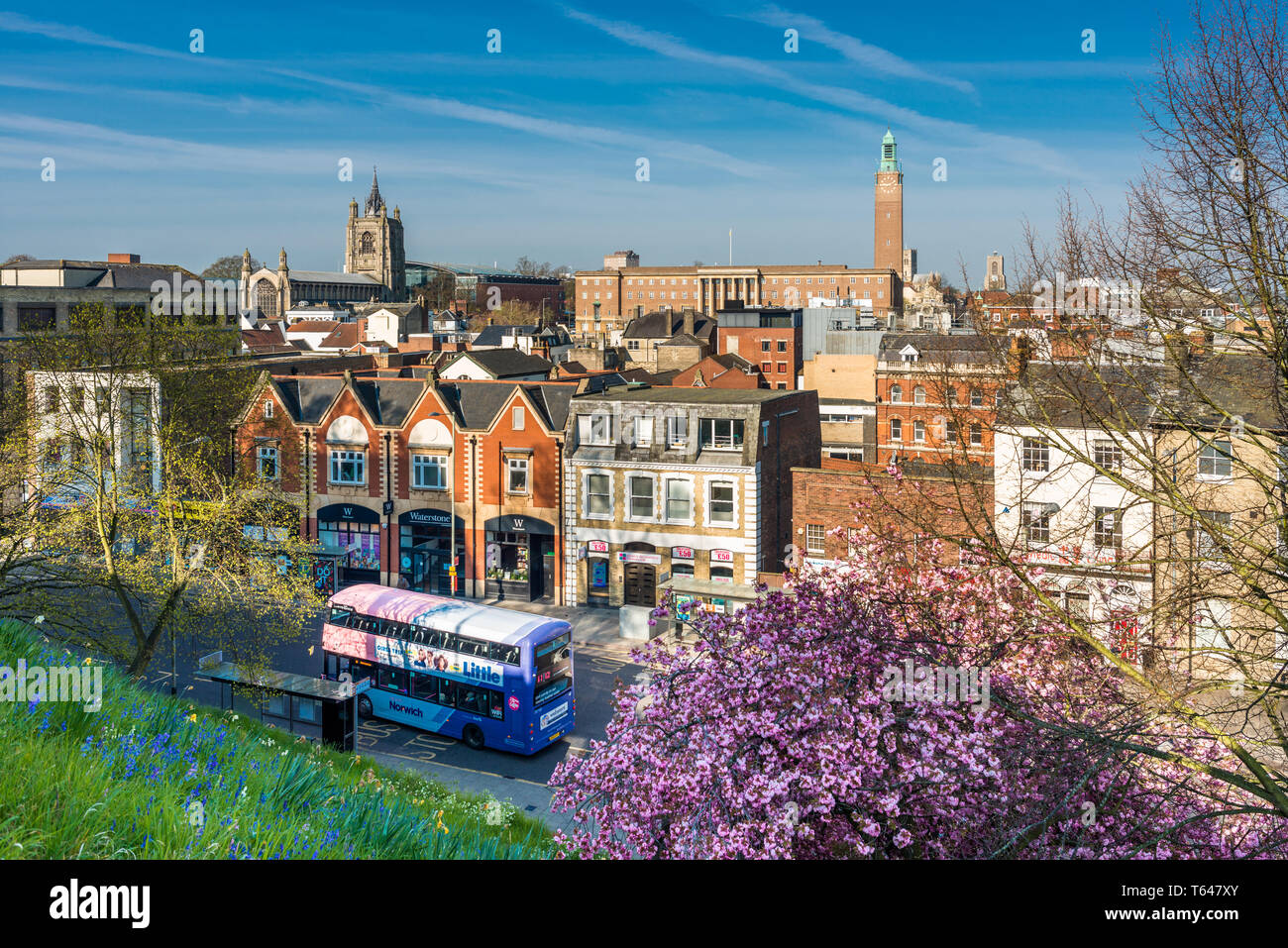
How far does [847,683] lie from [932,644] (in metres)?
1.31

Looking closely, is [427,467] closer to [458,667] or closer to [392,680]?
[392,680]

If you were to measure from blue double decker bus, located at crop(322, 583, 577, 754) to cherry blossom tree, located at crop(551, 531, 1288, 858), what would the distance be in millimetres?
13946

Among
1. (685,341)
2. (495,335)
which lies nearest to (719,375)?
(685,341)

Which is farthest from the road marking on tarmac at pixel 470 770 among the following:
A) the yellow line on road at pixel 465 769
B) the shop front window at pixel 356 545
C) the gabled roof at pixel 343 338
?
the gabled roof at pixel 343 338

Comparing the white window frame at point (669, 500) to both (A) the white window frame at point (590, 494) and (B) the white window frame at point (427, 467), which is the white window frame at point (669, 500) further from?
(B) the white window frame at point (427, 467)

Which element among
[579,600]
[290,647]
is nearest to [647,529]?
[579,600]

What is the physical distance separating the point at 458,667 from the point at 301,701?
4.55m

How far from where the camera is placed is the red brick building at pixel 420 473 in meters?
48.7

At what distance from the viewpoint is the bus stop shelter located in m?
28.1

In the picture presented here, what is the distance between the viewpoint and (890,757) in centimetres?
1328
